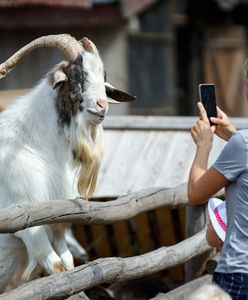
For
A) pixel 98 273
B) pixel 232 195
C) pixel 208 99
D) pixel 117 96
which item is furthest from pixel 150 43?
pixel 232 195

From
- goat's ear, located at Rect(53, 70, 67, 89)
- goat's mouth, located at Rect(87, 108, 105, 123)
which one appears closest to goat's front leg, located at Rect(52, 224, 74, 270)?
goat's mouth, located at Rect(87, 108, 105, 123)

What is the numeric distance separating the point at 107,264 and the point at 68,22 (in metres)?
7.83

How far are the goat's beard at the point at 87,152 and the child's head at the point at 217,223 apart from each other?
1223 millimetres

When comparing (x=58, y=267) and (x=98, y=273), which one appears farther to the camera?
(x=58, y=267)

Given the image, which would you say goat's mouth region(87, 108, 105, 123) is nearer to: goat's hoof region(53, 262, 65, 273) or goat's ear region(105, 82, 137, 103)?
goat's ear region(105, 82, 137, 103)

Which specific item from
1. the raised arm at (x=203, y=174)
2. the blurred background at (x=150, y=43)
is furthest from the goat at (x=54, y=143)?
the blurred background at (x=150, y=43)

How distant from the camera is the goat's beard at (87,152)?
19.7ft

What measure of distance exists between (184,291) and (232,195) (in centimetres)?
182

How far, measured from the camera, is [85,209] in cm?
554

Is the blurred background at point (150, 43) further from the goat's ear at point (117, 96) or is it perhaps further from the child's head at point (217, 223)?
the child's head at point (217, 223)

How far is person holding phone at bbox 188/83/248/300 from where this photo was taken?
4.43 m

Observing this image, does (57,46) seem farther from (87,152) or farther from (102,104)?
(87,152)

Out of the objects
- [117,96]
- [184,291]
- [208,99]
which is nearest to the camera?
[208,99]

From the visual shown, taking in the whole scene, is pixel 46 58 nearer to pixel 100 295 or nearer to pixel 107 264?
pixel 100 295
